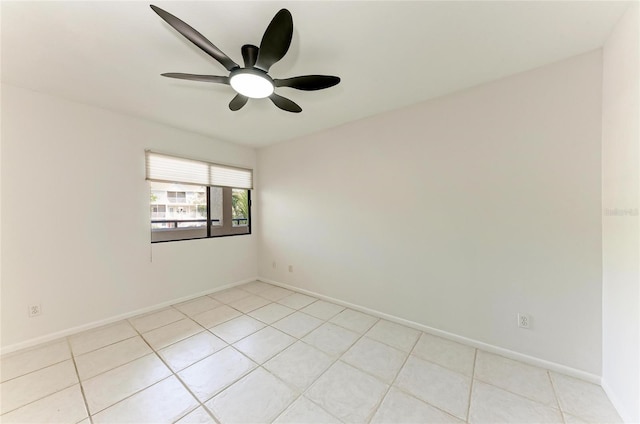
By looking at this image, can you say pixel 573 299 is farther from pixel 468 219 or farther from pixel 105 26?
pixel 105 26

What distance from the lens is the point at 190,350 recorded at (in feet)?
6.91

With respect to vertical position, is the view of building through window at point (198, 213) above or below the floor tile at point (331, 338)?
above

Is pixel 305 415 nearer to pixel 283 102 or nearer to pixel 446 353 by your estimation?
pixel 446 353

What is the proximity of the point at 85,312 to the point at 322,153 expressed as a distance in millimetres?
3382

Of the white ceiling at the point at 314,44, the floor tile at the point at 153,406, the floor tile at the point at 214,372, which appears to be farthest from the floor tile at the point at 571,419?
the white ceiling at the point at 314,44

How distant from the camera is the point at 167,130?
3088 mm

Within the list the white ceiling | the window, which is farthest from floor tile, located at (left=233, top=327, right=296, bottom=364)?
the white ceiling

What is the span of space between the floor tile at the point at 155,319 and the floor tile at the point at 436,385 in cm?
256

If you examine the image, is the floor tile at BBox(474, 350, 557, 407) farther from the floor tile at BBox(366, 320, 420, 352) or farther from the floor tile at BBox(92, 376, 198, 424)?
the floor tile at BBox(92, 376, 198, 424)

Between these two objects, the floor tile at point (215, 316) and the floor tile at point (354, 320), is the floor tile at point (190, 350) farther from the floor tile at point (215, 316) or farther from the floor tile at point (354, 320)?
the floor tile at point (354, 320)

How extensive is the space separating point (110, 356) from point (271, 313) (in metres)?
1.52

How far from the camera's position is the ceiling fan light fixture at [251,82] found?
149cm

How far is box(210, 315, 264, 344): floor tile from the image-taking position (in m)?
2.34

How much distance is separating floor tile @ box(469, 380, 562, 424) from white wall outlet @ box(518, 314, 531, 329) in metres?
0.59
